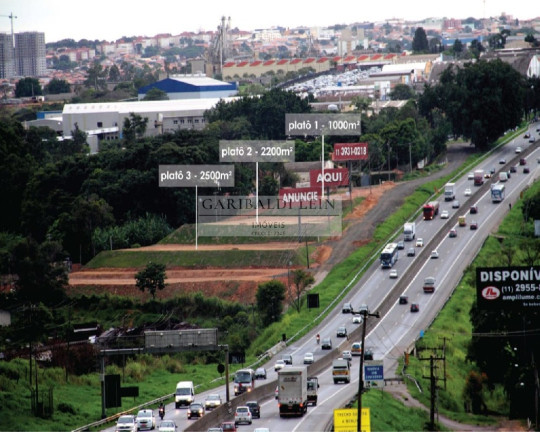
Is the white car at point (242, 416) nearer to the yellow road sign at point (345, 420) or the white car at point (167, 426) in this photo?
the white car at point (167, 426)

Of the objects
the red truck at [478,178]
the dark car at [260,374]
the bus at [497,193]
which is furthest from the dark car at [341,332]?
the red truck at [478,178]

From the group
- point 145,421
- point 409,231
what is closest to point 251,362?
point 145,421

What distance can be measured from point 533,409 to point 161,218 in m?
72.1

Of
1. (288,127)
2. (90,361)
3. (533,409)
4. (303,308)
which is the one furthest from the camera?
(288,127)

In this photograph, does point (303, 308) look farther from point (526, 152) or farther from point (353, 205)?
point (526, 152)

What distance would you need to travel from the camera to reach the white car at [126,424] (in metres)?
61.4

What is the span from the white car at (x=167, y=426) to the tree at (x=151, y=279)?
50.9 m

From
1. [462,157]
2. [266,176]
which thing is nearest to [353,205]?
[266,176]

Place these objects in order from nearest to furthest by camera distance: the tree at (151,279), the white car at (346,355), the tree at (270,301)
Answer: the white car at (346,355) < the tree at (270,301) < the tree at (151,279)

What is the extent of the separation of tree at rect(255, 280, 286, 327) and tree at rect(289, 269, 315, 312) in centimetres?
295

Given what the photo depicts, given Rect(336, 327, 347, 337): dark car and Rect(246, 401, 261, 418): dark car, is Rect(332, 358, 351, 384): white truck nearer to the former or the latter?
Rect(246, 401, 261, 418): dark car

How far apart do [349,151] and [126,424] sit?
258 feet

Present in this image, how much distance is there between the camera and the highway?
68438 mm

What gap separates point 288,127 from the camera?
18612cm
